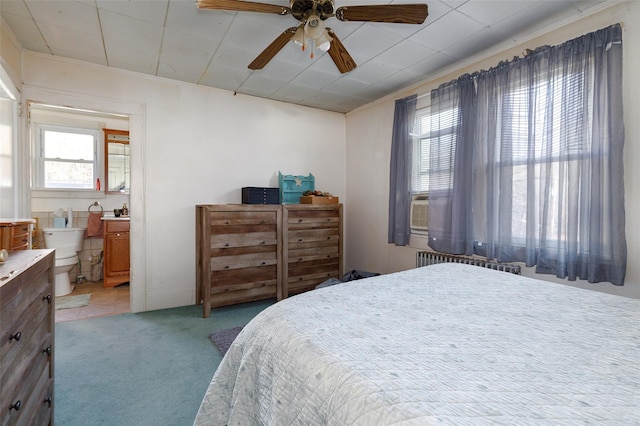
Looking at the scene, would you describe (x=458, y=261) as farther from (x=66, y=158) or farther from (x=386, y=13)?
(x=66, y=158)

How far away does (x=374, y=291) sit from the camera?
1.32 meters

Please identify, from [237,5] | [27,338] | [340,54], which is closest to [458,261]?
[340,54]

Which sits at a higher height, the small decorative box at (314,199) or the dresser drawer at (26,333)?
the small decorative box at (314,199)

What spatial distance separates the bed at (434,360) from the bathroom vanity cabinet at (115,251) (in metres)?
3.57

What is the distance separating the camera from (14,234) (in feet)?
4.20

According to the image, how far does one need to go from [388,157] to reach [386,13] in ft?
6.70

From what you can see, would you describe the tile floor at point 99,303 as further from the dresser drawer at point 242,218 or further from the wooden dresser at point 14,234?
the wooden dresser at point 14,234

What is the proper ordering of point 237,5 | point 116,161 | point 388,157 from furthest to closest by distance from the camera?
1. point 116,161
2. point 388,157
3. point 237,5

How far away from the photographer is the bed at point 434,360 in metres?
0.58

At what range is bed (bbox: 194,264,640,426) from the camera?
0.58 metres

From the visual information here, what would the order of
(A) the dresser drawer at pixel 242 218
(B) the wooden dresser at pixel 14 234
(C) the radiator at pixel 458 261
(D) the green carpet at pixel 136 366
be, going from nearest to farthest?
1. (B) the wooden dresser at pixel 14 234
2. (D) the green carpet at pixel 136 366
3. (C) the radiator at pixel 458 261
4. (A) the dresser drawer at pixel 242 218

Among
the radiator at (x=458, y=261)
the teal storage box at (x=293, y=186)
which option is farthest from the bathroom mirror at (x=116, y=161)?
the radiator at (x=458, y=261)

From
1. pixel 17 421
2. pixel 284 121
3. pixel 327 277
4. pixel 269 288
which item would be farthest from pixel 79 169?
pixel 17 421

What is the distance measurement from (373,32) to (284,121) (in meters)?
1.79
